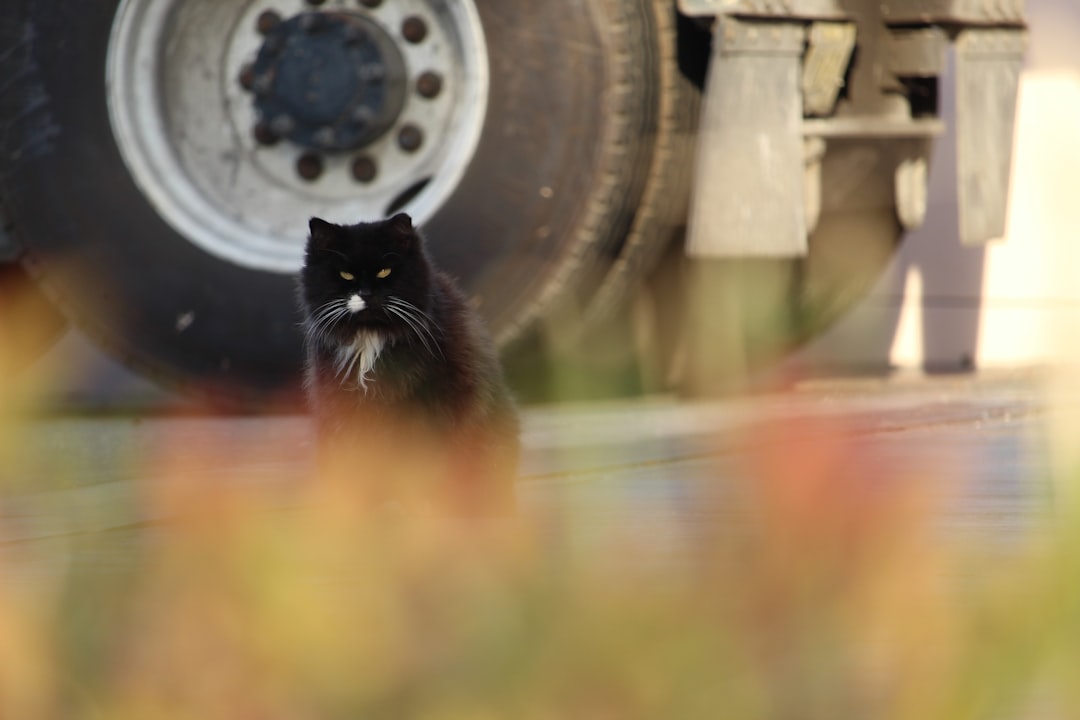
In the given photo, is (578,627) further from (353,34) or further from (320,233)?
(353,34)

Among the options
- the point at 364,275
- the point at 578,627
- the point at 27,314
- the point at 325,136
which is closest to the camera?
the point at 578,627

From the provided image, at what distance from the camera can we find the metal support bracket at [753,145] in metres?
5.54

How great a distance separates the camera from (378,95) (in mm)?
5621

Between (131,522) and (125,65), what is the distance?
10.1 ft

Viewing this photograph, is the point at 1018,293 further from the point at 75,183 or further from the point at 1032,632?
the point at 1032,632

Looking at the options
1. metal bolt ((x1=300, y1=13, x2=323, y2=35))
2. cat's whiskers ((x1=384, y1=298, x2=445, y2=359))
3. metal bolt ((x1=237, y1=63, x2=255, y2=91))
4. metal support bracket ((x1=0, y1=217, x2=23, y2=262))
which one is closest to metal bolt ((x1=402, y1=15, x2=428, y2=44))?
metal bolt ((x1=300, y1=13, x2=323, y2=35))

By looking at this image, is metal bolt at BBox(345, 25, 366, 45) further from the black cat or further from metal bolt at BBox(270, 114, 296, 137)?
the black cat

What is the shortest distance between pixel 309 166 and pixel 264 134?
15 centimetres

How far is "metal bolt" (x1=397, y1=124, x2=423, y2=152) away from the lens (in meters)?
5.73

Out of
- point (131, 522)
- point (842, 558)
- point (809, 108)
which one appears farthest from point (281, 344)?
point (842, 558)

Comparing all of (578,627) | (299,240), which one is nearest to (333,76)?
(299,240)

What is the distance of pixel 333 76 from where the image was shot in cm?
562

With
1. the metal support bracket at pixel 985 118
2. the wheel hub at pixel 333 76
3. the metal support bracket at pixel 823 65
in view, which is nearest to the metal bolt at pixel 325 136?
the wheel hub at pixel 333 76

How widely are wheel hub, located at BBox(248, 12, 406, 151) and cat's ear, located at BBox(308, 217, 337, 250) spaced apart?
A: 1386 millimetres
